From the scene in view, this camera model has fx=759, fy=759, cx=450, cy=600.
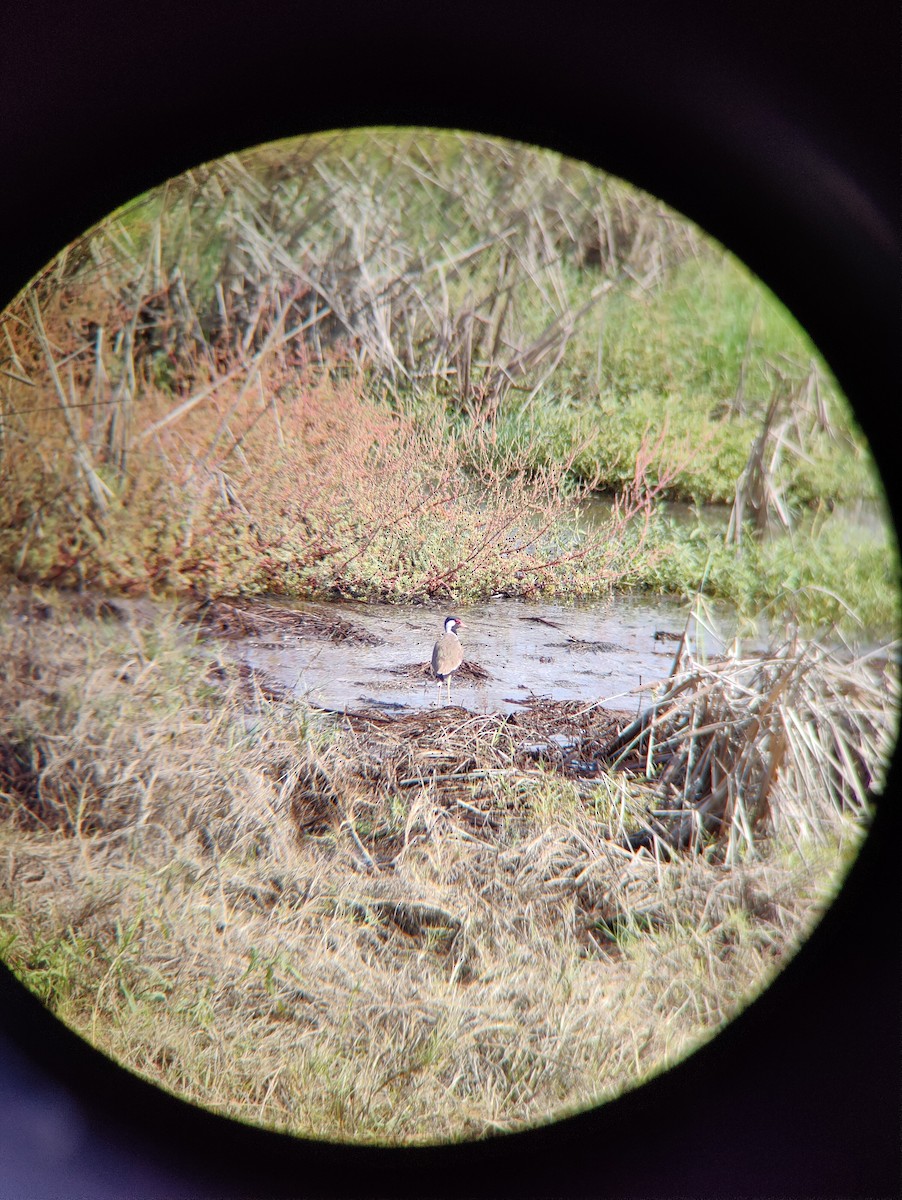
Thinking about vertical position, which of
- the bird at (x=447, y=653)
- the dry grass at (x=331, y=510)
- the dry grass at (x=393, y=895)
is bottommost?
the dry grass at (x=393, y=895)

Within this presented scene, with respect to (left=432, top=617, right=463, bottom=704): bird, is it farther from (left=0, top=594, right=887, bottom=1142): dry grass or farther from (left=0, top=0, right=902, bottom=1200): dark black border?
(left=0, top=0, right=902, bottom=1200): dark black border

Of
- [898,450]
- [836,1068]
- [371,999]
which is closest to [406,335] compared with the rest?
[898,450]

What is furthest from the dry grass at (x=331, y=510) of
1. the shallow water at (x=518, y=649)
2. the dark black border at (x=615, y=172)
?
the dark black border at (x=615, y=172)

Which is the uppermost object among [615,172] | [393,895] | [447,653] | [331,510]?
[615,172]

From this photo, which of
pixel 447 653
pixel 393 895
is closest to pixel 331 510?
pixel 447 653

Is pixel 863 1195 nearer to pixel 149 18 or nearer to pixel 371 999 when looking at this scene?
pixel 371 999

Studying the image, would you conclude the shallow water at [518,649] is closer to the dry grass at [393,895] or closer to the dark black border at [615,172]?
the dry grass at [393,895]

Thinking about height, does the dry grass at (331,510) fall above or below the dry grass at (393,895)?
above

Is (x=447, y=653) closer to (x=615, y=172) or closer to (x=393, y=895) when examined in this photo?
(x=393, y=895)
